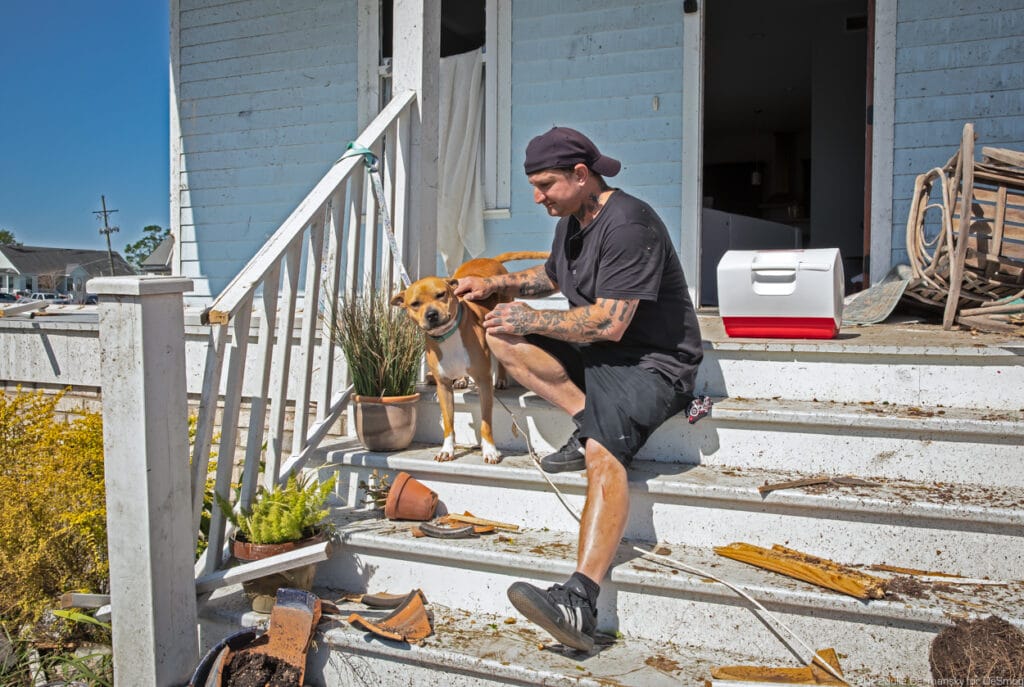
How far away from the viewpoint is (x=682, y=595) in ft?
7.35

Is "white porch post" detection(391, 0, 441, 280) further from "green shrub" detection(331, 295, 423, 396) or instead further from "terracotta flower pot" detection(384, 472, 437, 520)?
"terracotta flower pot" detection(384, 472, 437, 520)

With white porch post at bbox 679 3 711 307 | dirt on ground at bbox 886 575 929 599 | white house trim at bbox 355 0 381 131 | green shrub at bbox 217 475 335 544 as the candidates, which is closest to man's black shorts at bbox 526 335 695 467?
dirt on ground at bbox 886 575 929 599

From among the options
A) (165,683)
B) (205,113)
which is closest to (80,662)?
(165,683)

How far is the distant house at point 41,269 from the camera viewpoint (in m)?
43.1

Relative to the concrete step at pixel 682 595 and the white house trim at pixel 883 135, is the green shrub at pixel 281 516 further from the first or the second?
the white house trim at pixel 883 135

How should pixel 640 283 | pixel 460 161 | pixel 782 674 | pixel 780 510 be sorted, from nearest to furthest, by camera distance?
1. pixel 782 674
2. pixel 780 510
3. pixel 640 283
4. pixel 460 161

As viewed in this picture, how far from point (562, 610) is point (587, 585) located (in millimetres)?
117

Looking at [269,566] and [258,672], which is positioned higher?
[269,566]

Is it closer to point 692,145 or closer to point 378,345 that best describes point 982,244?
point 692,145

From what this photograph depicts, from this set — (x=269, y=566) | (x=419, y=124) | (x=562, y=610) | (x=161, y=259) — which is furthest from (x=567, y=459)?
(x=161, y=259)

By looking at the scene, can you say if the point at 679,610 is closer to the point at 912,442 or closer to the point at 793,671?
the point at 793,671

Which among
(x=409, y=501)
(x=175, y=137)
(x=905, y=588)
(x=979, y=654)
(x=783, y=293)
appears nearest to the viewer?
(x=979, y=654)

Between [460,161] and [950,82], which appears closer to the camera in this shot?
[950,82]

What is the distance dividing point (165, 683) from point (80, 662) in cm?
47
